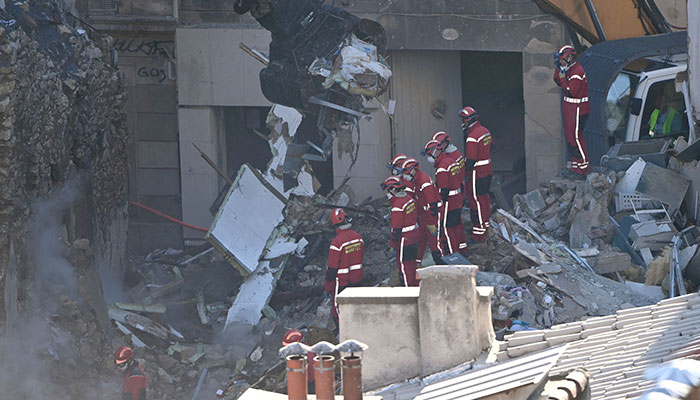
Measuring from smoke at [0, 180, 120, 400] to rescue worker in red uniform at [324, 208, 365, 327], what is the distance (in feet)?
10.2

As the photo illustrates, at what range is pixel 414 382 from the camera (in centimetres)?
897

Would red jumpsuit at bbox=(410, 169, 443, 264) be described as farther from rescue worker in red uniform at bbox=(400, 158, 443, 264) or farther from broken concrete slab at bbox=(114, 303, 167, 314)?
broken concrete slab at bbox=(114, 303, 167, 314)

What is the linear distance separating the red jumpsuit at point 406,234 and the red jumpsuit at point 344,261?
0.51 metres

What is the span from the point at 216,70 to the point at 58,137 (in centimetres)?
612

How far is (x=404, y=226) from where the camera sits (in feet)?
49.0

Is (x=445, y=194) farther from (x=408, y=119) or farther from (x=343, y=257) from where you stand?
(x=408, y=119)

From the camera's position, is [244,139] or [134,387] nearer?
[134,387]

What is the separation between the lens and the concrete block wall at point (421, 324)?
8.87 metres

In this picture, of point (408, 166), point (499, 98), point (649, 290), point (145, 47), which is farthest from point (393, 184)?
point (499, 98)

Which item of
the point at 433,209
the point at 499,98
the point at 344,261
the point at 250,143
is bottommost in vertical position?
the point at 344,261

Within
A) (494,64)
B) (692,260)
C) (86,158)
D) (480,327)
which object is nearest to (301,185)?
(86,158)

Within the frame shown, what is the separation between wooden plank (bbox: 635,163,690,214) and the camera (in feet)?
54.6

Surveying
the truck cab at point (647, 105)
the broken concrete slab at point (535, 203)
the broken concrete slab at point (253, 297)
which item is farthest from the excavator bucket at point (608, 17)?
the broken concrete slab at point (253, 297)

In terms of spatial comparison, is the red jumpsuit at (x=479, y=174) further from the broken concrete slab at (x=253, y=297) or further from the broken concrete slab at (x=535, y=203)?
the broken concrete slab at (x=253, y=297)
